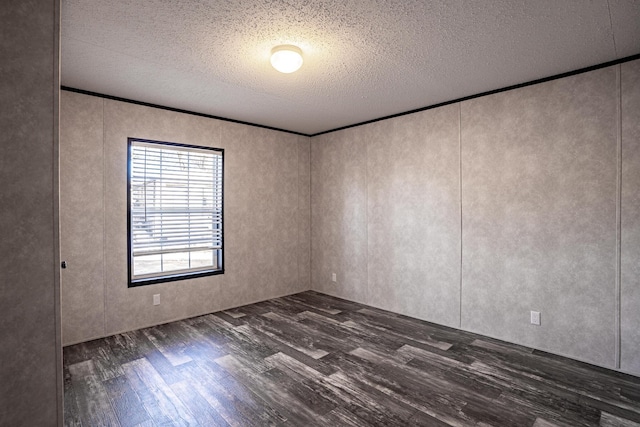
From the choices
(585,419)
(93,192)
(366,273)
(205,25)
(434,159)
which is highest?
(205,25)

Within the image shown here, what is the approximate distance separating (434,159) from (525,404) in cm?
255

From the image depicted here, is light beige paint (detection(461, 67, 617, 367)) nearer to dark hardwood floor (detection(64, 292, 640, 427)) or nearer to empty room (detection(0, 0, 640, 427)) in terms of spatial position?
empty room (detection(0, 0, 640, 427))

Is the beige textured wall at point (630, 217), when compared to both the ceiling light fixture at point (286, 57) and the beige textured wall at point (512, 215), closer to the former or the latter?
the beige textured wall at point (512, 215)

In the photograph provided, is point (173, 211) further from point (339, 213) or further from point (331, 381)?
point (331, 381)

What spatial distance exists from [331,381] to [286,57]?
2.56 meters

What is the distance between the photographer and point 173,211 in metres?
3.92

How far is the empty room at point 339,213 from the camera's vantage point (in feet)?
6.26

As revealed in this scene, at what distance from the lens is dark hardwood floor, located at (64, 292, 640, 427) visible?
6.90 ft

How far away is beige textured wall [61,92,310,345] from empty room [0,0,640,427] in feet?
0.08

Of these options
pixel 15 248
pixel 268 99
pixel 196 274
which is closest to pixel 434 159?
Answer: pixel 268 99

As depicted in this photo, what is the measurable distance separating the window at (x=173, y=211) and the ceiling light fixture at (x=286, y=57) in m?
2.10

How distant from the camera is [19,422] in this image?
1141mm

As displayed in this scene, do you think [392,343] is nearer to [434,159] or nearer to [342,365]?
[342,365]

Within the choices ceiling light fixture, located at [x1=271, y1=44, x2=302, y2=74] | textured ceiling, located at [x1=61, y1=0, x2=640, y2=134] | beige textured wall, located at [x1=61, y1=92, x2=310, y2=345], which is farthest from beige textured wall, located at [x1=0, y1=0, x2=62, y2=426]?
beige textured wall, located at [x1=61, y1=92, x2=310, y2=345]
